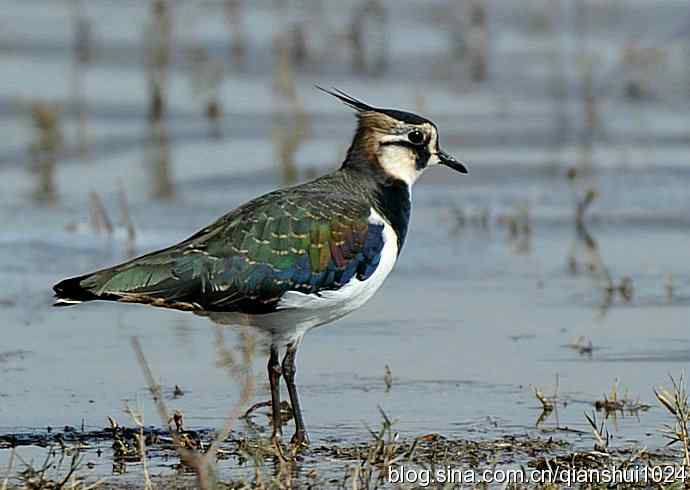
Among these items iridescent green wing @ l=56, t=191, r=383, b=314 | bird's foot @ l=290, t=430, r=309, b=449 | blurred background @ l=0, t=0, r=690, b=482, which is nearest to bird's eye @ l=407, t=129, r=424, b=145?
iridescent green wing @ l=56, t=191, r=383, b=314

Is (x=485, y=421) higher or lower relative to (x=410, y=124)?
lower

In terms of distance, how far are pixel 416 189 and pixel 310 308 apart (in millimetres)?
5153

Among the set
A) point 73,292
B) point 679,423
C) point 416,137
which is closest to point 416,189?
point 416,137

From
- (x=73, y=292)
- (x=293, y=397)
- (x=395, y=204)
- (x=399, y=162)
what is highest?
(x=399, y=162)

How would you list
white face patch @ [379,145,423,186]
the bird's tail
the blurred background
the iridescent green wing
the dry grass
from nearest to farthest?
the dry grass
the bird's tail
the iridescent green wing
white face patch @ [379,145,423,186]
the blurred background

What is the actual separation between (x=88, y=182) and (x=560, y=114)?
4130 mm

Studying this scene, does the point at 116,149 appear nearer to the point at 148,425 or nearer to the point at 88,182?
the point at 88,182

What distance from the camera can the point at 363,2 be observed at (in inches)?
669

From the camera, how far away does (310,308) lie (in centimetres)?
669

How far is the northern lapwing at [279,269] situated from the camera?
6.56m

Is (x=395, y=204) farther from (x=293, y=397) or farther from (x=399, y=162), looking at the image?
(x=293, y=397)

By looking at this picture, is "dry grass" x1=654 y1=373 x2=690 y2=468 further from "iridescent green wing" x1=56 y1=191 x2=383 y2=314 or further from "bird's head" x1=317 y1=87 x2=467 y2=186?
"bird's head" x1=317 y1=87 x2=467 y2=186

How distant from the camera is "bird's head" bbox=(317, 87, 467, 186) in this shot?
7.27m

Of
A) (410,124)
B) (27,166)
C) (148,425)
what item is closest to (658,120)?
(27,166)
